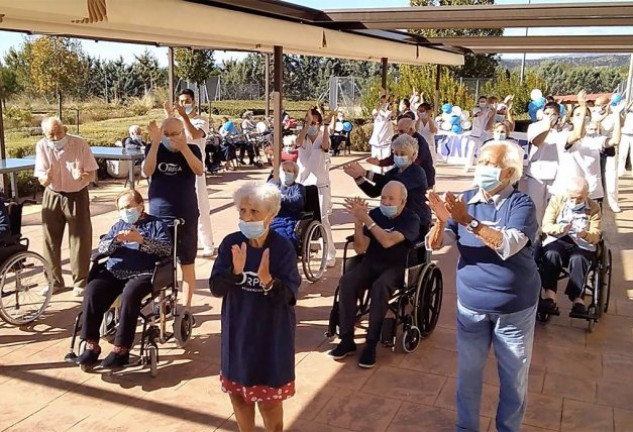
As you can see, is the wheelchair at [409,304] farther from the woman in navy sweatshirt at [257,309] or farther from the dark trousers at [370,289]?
the woman in navy sweatshirt at [257,309]

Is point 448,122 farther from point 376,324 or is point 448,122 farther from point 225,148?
point 376,324

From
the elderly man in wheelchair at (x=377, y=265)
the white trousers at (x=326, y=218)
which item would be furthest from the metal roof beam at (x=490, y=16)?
the elderly man in wheelchair at (x=377, y=265)

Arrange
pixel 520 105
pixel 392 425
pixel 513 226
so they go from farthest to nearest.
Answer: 1. pixel 520 105
2. pixel 392 425
3. pixel 513 226

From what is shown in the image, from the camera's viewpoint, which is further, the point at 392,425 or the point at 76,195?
the point at 76,195

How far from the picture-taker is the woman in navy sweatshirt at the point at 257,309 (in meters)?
2.63

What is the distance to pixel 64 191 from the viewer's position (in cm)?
506

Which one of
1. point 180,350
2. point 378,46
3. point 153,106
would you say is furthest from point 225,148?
point 153,106

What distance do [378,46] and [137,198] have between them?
508 cm

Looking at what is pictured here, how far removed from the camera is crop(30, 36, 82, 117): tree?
1822 centimetres

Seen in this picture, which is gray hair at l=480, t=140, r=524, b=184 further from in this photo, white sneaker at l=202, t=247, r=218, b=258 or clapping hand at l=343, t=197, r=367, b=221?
white sneaker at l=202, t=247, r=218, b=258

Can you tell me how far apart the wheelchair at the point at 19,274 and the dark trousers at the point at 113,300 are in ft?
3.12

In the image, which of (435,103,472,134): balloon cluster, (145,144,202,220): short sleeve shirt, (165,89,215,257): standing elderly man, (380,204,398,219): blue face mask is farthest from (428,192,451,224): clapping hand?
(435,103,472,134): balloon cluster

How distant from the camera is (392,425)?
332 centimetres

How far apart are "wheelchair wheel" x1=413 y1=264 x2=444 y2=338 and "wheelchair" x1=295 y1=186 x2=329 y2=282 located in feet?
3.98
